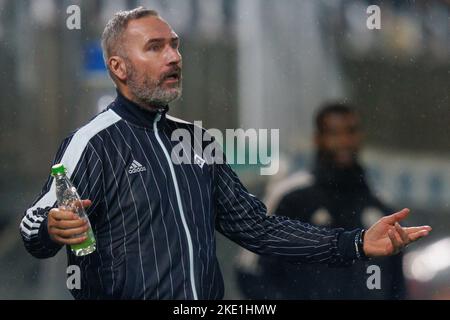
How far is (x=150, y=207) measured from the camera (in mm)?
2846

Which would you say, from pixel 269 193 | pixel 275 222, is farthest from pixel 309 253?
pixel 269 193

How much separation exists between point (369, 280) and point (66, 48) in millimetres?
1555

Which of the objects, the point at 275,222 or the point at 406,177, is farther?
the point at 406,177

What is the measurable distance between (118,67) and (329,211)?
1199 mm

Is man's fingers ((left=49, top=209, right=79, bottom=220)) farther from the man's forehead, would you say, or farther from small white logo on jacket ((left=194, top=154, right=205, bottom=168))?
the man's forehead

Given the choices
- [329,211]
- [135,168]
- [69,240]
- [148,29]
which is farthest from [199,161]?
[329,211]

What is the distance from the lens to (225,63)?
3658 mm

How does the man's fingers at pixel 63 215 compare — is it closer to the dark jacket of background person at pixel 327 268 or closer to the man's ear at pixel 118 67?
the man's ear at pixel 118 67

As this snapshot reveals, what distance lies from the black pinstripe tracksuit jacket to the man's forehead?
223mm

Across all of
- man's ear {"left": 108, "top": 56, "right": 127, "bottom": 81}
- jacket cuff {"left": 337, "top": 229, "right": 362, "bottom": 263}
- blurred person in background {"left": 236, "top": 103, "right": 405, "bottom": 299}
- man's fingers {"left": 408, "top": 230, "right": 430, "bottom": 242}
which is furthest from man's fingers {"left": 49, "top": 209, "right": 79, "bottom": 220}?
blurred person in background {"left": 236, "top": 103, "right": 405, "bottom": 299}

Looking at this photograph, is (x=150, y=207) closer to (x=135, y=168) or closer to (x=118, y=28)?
(x=135, y=168)

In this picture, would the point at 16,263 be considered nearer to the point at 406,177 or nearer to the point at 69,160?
the point at 69,160

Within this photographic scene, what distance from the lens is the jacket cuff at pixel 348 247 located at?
9.98 ft

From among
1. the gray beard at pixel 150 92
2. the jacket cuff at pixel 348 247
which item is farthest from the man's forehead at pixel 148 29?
the jacket cuff at pixel 348 247
